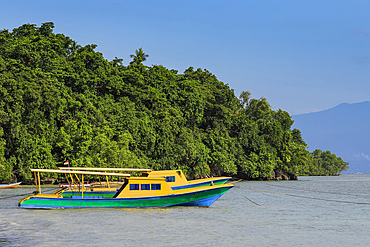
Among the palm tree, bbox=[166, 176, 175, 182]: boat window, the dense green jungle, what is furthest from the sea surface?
the palm tree

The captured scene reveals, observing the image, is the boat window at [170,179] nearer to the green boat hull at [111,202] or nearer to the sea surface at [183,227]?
the sea surface at [183,227]

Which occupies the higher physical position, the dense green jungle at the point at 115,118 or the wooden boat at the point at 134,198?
the dense green jungle at the point at 115,118

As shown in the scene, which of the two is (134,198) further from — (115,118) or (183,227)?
(115,118)

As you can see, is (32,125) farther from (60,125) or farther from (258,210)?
(258,210)

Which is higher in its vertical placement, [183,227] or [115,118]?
[115,118]

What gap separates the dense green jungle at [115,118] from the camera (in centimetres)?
6147

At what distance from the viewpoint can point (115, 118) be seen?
7344 centimetres

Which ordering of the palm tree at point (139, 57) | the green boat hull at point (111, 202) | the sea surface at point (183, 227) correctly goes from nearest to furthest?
1. the sea surface at point (183, 227)
2. the green boat hull at point (111, 202)
3. the palm tree at point (139, 57)

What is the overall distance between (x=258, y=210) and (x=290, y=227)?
1013cm

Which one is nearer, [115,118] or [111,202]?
[111,202]

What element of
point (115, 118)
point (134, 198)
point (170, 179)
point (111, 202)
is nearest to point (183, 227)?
point (134, 198)

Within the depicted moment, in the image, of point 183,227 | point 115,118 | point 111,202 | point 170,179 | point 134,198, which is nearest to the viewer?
point 183,227

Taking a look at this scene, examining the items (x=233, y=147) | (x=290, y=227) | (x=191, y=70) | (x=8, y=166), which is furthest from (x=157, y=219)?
(x=191, y=70)

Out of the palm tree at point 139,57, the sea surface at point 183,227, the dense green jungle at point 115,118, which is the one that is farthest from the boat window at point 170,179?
the palm tree at point 139,57
